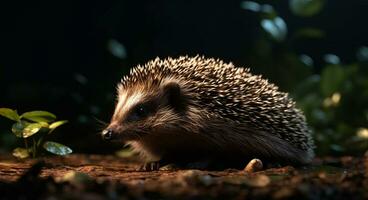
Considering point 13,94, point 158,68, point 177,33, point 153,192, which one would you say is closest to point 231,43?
point 177,33

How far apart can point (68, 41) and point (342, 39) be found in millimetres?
6783

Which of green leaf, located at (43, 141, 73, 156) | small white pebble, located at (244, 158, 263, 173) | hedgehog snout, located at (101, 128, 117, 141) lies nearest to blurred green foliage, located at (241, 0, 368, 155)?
small white pebble, located at (244, 158, 263, 173)

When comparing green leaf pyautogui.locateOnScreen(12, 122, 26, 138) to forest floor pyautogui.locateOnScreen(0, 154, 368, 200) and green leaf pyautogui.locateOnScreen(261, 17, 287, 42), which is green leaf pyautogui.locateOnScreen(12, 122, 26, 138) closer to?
forest floor pyautogui.locateOnScreen(0, 154, 368, 200)

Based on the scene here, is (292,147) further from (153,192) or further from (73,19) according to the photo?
(73,19)

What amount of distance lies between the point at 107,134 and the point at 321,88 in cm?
521

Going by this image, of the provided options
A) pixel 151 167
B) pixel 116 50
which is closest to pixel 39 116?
pixel 151 167

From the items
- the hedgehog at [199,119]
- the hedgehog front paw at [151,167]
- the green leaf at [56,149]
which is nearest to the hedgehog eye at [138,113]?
the hedgehog at [199,119]

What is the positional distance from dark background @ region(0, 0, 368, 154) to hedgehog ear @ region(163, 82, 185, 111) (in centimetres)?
335

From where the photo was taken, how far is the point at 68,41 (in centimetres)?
1054

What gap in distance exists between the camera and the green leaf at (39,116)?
5.21 metres

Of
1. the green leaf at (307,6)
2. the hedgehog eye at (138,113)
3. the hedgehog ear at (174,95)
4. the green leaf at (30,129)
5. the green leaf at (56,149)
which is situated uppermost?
the green leaf at (307,6)

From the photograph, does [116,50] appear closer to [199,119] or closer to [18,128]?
[18,128]

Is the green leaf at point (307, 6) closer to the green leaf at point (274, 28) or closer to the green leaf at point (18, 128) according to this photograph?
the green leaf at point (274, 28)

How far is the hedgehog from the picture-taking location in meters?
5.26
